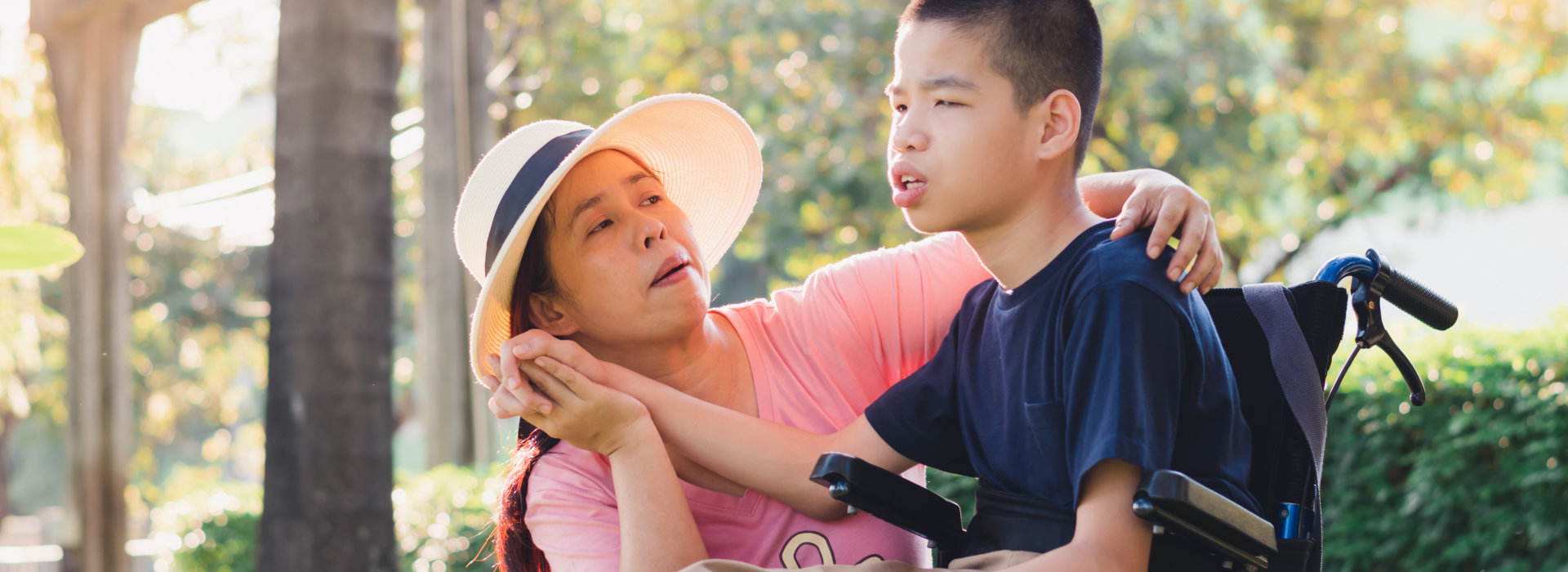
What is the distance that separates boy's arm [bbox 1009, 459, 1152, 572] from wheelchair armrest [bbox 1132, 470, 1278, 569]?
0.03 m

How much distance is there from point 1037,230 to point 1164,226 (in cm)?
17

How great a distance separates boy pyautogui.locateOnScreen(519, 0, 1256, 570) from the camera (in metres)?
1.51

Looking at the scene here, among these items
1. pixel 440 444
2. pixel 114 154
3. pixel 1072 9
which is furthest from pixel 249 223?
pixel 1072 9

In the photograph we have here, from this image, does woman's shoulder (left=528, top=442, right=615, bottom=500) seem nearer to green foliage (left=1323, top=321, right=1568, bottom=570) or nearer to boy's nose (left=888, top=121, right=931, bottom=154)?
boy's nose (left=888, top=121, right=931, bottom=154)

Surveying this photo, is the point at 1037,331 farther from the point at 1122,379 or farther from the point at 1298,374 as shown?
the point at 1298,374

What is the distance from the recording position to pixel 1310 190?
1177cm

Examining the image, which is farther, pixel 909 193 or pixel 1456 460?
pixel 1456 460

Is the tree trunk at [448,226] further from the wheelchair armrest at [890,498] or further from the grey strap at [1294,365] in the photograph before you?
the grey strap at [1294,365]

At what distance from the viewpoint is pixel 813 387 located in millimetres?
2283

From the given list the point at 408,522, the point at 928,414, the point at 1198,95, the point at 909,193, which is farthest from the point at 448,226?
the point at 909,193

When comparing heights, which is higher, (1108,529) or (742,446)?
(742,446)

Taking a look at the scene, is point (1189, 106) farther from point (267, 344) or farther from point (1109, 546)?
point (1109, 546)

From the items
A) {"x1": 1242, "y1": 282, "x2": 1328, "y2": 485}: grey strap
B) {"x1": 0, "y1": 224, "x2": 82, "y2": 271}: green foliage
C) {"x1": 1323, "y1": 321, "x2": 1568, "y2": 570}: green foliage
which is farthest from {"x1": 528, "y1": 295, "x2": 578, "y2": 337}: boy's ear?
{"x1": 1323, "y1": 321, "x2": 1568, "y2": 570}: green foliage

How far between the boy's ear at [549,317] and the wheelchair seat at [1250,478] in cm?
57
